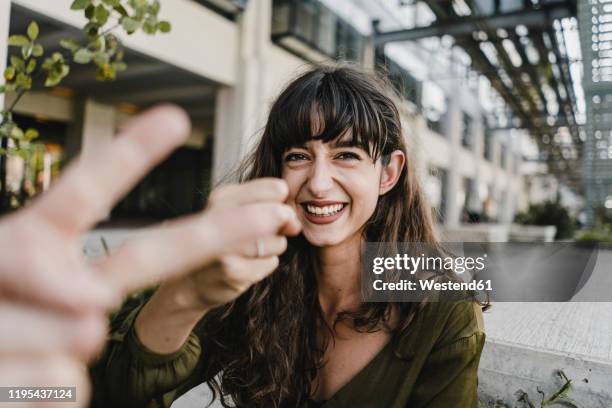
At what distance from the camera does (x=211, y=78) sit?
8195 millimetres

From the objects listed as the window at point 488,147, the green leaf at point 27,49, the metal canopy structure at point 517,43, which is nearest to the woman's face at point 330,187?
the green leaf at point 27,49

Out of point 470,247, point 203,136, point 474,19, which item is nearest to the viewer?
point 470,247

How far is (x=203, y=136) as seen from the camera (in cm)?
1606

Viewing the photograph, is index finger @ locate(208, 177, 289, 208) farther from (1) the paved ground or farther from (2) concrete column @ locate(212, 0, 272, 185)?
(2) concrete column @ locate(212, 0, 272, 185)

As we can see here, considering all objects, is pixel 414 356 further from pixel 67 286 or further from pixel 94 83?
pixel 94 83

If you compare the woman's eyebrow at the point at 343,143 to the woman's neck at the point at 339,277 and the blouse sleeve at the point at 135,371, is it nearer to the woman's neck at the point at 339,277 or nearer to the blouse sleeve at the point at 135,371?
the woman's neck at the point at 339,277

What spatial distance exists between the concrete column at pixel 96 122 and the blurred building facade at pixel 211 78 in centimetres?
3

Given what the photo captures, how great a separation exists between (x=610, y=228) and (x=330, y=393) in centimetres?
863

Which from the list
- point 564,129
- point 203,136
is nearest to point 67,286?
point 203,136

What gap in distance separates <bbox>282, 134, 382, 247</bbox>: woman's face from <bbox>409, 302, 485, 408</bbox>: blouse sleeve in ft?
1.35

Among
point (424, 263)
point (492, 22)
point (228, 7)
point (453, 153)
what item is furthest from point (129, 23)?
point (453, 153)

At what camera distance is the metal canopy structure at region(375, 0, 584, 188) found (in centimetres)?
855

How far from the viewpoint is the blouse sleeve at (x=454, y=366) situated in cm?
122

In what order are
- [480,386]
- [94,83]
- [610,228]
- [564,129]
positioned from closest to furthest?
[480,386] → [610,228] → [94,83] → [564,129]
